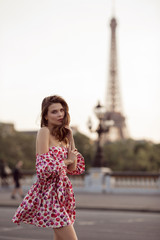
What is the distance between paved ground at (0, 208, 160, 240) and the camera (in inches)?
358

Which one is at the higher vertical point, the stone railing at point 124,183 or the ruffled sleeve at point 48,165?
the ruffled sleeve at point 48,165

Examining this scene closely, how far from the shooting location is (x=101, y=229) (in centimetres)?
1034

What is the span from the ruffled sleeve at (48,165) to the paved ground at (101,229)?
16.1 feet

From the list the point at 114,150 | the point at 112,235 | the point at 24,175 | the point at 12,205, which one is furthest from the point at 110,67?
the point at 112,235

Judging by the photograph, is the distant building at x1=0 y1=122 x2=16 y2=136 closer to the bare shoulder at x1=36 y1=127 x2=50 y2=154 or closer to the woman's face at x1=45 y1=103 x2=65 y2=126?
the woman's face at x1=45 y1=103 x2=65 y2=126

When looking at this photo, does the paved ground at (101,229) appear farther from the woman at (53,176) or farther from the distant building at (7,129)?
the distant building at (7,129)

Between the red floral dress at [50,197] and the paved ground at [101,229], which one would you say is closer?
the red floral dress at [50,197]

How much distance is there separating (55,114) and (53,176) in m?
0.52

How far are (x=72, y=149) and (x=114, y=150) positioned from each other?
214 ft

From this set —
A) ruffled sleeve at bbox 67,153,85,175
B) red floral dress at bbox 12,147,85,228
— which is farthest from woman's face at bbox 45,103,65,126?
ruffled sleeve at bbox 67,153,85,175

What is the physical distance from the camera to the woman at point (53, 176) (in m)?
4.14

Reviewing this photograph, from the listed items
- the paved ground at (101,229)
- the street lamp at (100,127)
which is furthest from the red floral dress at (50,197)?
the street lamp at (100,127)

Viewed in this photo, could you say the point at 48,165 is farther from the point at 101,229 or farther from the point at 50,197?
the point at 101,229

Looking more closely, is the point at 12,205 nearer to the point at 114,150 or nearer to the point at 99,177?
the point at 99,177
